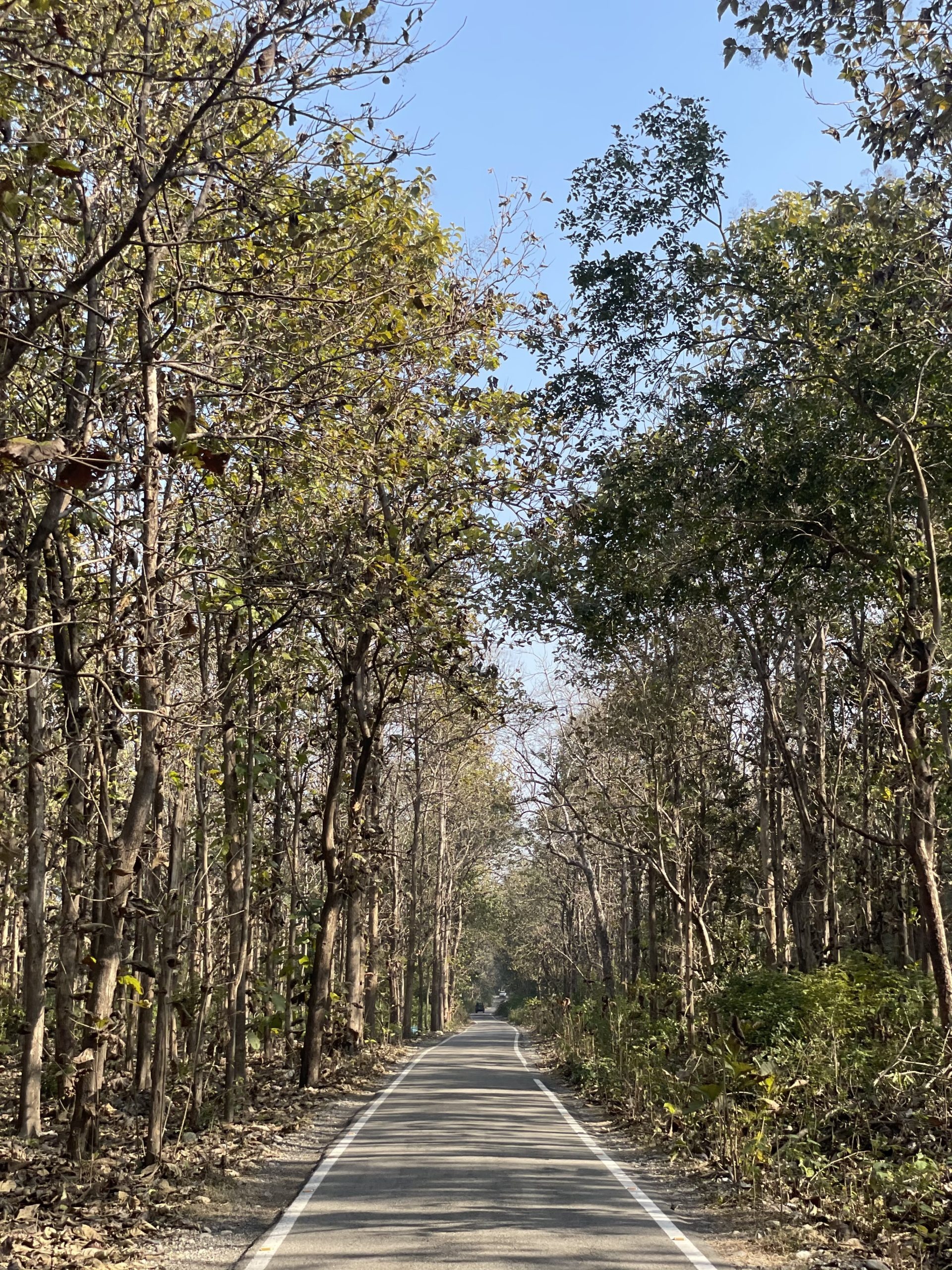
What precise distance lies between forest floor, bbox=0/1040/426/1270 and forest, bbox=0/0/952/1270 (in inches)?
3.0

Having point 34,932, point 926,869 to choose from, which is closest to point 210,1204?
point 34,932

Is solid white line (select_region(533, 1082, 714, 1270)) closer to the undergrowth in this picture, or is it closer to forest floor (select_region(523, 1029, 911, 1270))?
forest floor (select_region(523, 1029, 911, 1270))

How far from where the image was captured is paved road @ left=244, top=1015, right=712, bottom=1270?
7117 millimetres

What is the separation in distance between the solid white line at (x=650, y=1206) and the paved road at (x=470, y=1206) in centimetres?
2

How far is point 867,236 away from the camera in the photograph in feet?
37.7

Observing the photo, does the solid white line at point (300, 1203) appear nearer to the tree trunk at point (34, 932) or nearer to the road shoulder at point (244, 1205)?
the road shoulder at point (244, 1205)

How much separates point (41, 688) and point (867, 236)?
31.9 ft

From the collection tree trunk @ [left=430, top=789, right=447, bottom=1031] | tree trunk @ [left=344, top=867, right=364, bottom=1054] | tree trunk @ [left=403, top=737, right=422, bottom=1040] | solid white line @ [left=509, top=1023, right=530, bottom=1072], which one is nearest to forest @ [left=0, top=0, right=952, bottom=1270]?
tree trunk @ [left=344, top=867, right=364, bottom=1054]

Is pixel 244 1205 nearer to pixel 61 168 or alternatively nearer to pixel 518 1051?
pixel 61 168

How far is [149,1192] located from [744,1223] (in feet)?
15.2

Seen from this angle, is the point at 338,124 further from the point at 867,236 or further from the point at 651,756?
the point at 651,756

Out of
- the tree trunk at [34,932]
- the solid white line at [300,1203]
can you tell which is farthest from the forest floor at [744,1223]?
the tree trunk at [34,932]

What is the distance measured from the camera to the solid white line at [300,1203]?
7.23 meters

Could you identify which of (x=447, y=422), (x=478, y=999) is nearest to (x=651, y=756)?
(x=447, y=422)
